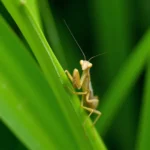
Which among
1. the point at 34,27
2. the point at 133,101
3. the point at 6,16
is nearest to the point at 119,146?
the point at 133,101

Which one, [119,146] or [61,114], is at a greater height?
[61,114]

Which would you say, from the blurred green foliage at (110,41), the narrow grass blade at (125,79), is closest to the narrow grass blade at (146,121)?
the narrow grass blade at (125,79)

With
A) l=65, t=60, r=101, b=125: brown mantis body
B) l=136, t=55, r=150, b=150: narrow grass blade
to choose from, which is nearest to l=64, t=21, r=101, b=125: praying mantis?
l=65, t=60, r=101, b=125: brown mantis body

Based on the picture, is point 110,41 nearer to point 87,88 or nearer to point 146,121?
point 87,88

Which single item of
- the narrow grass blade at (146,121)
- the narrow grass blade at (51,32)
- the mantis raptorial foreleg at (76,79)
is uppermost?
Result: the narrow grass blade at (51,32)

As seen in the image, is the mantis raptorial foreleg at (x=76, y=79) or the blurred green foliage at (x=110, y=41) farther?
the blurred green foliage at (x=110, y=41)

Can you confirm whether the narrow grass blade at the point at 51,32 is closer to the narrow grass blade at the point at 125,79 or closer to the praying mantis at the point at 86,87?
the praying mantis at the point at 86,87

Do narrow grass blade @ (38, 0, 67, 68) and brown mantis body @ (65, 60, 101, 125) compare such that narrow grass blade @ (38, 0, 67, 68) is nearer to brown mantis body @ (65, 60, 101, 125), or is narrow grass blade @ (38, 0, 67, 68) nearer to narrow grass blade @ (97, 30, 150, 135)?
brown mantis body @ (65, 60, 101, 125)

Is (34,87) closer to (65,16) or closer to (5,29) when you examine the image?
(5,29)
